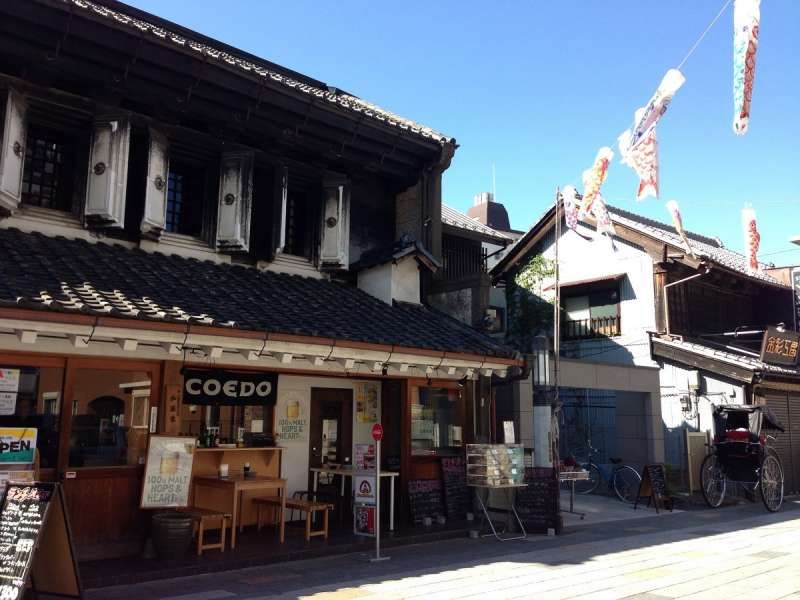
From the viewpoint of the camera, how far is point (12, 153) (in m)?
9.49

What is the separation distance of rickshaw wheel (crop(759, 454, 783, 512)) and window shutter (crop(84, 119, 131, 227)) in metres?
14.4

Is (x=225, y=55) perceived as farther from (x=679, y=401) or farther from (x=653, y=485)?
(x=679, y=401)

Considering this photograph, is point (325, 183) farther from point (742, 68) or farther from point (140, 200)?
point (742, 68)

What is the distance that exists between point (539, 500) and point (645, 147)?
251 inches

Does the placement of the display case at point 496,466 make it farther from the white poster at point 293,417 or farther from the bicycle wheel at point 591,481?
the bicycle wheel at point 591,481

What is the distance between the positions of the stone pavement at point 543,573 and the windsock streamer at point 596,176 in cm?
668

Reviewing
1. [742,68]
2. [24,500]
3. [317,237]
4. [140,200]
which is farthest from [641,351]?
[24,500]

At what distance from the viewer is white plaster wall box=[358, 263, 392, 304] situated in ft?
43.5

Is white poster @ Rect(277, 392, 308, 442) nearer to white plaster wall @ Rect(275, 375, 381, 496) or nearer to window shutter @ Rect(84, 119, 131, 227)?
white plaster wall @ Rect(275, 375, 381, 496)

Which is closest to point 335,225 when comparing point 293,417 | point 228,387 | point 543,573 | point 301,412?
point 301,412

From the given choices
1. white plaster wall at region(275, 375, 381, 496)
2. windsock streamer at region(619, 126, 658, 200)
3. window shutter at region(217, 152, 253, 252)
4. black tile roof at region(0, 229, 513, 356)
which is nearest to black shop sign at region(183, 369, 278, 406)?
white plaster wall at region(275, 375, 381, 496)

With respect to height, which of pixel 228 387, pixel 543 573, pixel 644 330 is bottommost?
pixel 543 573

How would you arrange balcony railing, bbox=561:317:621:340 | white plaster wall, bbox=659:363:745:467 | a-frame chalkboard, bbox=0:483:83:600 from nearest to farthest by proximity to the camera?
a-frame chalkboard, bbox=0:483:83:600 < white plaster wall, bbox=659:363:745:467 < balcony railing, bbox=561:317:621:340

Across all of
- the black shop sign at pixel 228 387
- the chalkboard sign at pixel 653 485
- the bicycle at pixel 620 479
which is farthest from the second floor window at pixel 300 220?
the bicycle at pixel 620 479
